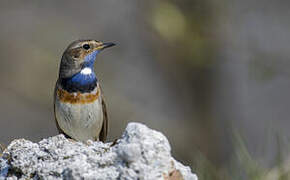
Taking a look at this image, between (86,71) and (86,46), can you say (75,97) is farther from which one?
(86,46)

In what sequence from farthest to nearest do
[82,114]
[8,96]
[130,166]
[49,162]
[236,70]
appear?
1. [236,70]
2. [8,96]
3. [82,114]
4. [49,162]
5. [130,166]

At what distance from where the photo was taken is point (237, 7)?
992 centimetres

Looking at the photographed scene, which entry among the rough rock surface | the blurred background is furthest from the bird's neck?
Result: the blurred background

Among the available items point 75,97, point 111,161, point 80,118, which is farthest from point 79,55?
point 111,161

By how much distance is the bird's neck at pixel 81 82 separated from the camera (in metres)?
5.82

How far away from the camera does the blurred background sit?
9477mm

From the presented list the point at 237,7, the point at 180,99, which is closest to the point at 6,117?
the point at 180,99

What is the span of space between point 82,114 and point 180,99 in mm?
4662

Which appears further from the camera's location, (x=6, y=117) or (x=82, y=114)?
(x=6, y=117)

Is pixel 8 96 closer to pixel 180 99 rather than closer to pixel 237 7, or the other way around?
pixel 180 99

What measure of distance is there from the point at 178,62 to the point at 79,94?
4296 millimetres

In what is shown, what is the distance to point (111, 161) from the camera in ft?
9.48

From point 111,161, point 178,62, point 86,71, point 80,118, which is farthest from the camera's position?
point 178,62

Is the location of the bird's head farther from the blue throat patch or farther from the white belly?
the white belly
